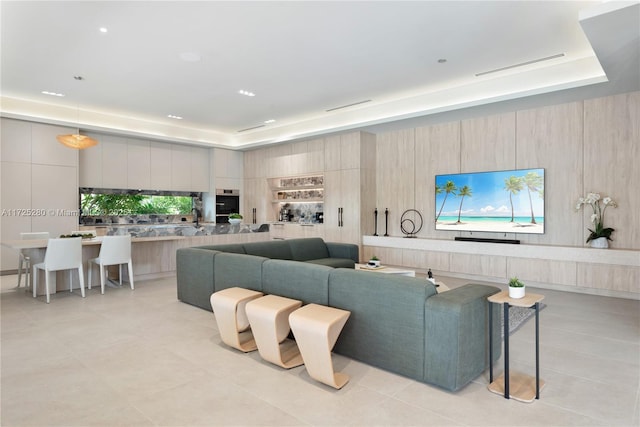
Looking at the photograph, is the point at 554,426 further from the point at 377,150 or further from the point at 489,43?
the point at 377,150

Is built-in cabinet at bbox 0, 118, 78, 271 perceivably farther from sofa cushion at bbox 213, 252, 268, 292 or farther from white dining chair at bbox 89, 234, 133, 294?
sofa cushion at bbox 213, 252, 268, 292

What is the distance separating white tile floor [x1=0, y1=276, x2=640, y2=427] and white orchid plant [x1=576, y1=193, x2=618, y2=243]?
5.34ft

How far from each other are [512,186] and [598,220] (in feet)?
4.07

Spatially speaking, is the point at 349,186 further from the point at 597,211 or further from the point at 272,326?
the point at 272,326

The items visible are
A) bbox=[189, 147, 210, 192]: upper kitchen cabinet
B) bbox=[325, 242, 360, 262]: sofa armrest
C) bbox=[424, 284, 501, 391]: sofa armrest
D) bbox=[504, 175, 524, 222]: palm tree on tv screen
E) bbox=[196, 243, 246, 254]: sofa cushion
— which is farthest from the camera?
bbox=[189, 147, 210, 192]: upper kitchen cabinet

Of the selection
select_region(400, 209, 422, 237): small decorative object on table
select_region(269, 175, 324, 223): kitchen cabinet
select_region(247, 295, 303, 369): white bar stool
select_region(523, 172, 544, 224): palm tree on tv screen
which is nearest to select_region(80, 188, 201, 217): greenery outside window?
select_region(269, 175, 324, 223): kitchen cabinet

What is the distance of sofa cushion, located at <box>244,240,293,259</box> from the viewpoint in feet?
17.3

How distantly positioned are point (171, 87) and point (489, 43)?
455 centimetres

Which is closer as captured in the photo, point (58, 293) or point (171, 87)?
point (58, 293)

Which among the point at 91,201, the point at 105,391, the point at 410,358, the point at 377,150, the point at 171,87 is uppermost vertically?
the point at 171,87

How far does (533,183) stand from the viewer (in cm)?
594

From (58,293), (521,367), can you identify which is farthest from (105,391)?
(58,293)

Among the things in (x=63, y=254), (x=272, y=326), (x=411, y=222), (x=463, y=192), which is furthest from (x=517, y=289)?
(x=63, y=254)

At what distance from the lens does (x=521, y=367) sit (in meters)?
2.93
